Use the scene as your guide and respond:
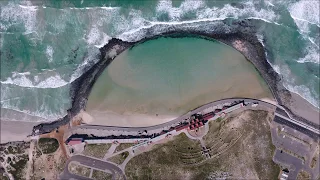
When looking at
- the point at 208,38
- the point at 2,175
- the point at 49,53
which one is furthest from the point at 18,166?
the point at 208,38

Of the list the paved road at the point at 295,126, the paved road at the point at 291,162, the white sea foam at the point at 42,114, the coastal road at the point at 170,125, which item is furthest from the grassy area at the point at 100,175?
the paved road at the point at 295,126

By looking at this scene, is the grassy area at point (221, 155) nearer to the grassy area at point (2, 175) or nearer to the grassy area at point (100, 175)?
the grassy area at point (100, 175)

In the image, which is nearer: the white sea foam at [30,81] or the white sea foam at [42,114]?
the white sea foam at [30,81]

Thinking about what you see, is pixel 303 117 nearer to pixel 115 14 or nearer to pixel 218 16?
pixel 218 16

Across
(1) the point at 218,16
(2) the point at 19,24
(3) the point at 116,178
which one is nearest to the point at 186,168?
(3) the point at 116,178

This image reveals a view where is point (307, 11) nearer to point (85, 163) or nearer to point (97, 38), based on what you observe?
point (97, 38)
